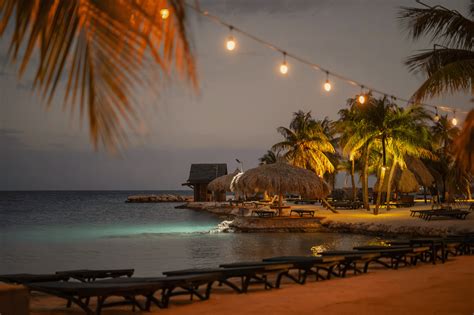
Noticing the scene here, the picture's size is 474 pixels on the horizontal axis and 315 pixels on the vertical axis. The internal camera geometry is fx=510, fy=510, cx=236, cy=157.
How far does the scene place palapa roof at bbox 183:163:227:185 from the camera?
47281 mm

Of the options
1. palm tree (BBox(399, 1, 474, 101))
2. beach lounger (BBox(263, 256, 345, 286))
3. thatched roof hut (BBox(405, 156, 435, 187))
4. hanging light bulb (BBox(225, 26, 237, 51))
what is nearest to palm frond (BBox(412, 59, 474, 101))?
palm tree (BBox(399, 1, 474, 101))

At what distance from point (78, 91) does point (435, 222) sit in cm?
1715

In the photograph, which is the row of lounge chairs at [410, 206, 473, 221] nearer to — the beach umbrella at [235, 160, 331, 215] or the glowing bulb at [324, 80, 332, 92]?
the beach umbrella at [235, 160, 331, 215]

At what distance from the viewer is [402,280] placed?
7.23 meters

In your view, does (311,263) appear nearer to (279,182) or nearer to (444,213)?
(444,213)

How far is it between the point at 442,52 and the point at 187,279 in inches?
279


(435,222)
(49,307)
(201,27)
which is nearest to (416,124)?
(435,222)

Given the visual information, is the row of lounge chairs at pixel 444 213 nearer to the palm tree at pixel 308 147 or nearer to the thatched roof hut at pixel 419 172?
the palm tree at pixel 308 147

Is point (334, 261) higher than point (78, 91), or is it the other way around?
point (78, 91)

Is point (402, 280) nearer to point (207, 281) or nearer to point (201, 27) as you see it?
point (207, 281)

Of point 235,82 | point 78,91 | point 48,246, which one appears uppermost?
point 235,82

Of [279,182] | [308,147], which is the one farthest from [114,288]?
[308,147]

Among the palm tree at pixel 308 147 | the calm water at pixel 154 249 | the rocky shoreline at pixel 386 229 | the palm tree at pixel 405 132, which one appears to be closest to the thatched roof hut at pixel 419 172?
the palm tree at pixel 308 147

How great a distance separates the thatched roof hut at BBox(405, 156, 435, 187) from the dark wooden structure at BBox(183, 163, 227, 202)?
18.6 metres
